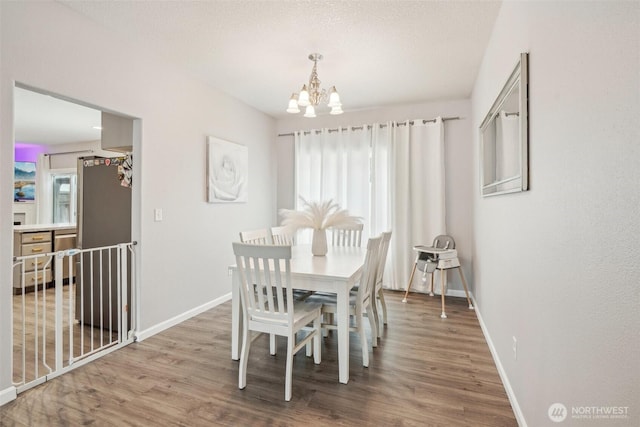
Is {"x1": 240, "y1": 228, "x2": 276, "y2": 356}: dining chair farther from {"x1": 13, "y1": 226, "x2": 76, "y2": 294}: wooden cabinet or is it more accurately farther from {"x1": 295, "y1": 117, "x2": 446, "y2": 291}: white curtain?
{"x1": 13, "y1": 226, "x2": 76, "y2": 294}: wooden cabinet

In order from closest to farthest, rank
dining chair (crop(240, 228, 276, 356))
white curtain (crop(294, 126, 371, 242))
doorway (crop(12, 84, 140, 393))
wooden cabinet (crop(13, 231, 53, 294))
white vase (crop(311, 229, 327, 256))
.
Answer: doorway (crop(12, 84, 140, 393)) → dining chair (crop(240, 228, 276, 356)) → white vase (crop(311, 229, 327, 256)) → wooden cabinet (crop(13, 231, 53, 294)) → white curtain (crop(294, 126, 371, 242))

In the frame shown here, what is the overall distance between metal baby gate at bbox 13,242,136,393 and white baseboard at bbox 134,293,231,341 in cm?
10

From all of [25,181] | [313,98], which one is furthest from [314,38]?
[25,181]

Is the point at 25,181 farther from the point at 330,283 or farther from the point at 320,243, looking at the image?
the point at 330,283

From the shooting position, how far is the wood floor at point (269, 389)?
1819 mm

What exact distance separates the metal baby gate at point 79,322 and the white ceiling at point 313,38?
1806 millimetres

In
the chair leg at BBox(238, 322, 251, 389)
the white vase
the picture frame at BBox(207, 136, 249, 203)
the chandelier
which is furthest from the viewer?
the picture frame at BBox(207, 136, 249, 203)

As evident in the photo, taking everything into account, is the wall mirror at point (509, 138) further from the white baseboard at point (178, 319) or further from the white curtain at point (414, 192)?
the white baseboard at point (178, 319)

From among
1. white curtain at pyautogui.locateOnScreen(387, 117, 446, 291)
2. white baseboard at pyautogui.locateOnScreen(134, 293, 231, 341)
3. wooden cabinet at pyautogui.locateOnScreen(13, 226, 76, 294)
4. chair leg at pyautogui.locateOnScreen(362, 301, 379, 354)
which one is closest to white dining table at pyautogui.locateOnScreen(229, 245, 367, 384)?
chair leg at pyautogui.locateOnScreen(362, 301, 379, 354)

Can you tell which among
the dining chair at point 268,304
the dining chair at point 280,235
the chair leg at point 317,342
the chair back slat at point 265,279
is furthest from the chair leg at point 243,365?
the dining chair at point 280,235

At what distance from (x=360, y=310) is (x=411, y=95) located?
2934 mm

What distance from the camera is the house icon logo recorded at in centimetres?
122

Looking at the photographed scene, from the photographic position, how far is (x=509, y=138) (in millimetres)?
2023

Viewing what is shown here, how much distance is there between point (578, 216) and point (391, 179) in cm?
340
